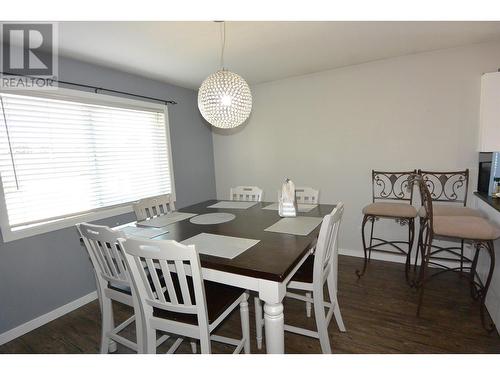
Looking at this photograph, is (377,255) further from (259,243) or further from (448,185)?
(259,243)

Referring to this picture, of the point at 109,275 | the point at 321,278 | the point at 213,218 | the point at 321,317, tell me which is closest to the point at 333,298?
the point at 321,317

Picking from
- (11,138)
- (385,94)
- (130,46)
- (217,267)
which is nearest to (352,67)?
(385,94)

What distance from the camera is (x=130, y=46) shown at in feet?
6.65

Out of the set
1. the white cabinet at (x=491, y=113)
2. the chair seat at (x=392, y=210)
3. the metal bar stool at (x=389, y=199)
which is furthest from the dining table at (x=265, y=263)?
the white cabinet at (x=491, y=113)

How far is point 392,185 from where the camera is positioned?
2.78 metres

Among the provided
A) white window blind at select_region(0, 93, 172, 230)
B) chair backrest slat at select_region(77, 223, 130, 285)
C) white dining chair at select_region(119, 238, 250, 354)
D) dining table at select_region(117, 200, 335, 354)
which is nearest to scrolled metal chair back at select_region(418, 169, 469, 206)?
dining table at select_region(117, 200, 335, 354)

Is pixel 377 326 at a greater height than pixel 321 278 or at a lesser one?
lesser

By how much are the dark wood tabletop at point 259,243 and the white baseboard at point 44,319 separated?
1.34m

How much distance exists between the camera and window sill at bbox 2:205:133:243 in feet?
6.19

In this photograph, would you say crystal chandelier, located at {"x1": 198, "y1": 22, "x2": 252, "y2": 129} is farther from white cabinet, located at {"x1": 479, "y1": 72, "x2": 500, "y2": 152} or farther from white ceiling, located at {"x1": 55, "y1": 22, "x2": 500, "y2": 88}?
white cabinet, located at {"x1": 479, "y1": 72, "x2": 500, "y2": 152}

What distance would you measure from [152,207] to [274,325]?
1.57m
